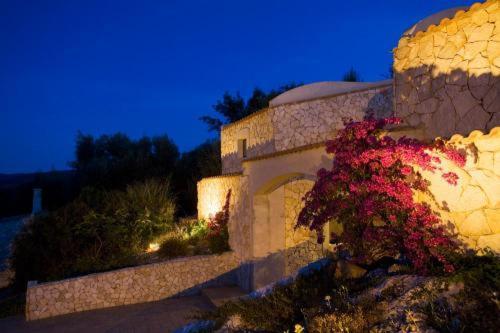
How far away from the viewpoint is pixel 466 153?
4.82 meters

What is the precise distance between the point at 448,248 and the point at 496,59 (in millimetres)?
2552

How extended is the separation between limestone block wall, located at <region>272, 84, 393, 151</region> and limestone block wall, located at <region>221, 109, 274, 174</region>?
0.48 metres

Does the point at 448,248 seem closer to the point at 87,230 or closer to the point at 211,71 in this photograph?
the point at 87,230

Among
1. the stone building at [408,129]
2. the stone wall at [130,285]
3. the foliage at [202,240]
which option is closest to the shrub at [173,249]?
the foliage at [202,240]

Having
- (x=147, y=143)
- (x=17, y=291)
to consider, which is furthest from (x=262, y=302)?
(x=147, y=143)

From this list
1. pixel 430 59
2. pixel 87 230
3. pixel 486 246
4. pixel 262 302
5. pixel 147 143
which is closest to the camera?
pixel 486 246

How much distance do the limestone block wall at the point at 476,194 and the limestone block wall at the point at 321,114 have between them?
19.4ft

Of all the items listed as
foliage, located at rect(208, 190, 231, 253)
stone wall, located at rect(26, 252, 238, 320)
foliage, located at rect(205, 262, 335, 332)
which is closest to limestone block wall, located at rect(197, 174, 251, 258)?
foliage, located at rect(208, 190, 231, 253)

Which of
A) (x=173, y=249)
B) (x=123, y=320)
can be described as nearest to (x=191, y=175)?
(x=173, y=249)

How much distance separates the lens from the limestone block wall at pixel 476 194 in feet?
15.0

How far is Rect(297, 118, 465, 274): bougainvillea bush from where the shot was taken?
197 inches

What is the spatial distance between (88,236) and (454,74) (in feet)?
35.5

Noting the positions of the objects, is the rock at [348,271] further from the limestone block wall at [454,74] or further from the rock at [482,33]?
the rock at [482,33]

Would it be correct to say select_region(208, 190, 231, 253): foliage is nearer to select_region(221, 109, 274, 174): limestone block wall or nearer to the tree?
select_region(221, 109, 274, 174): limestone block wall
